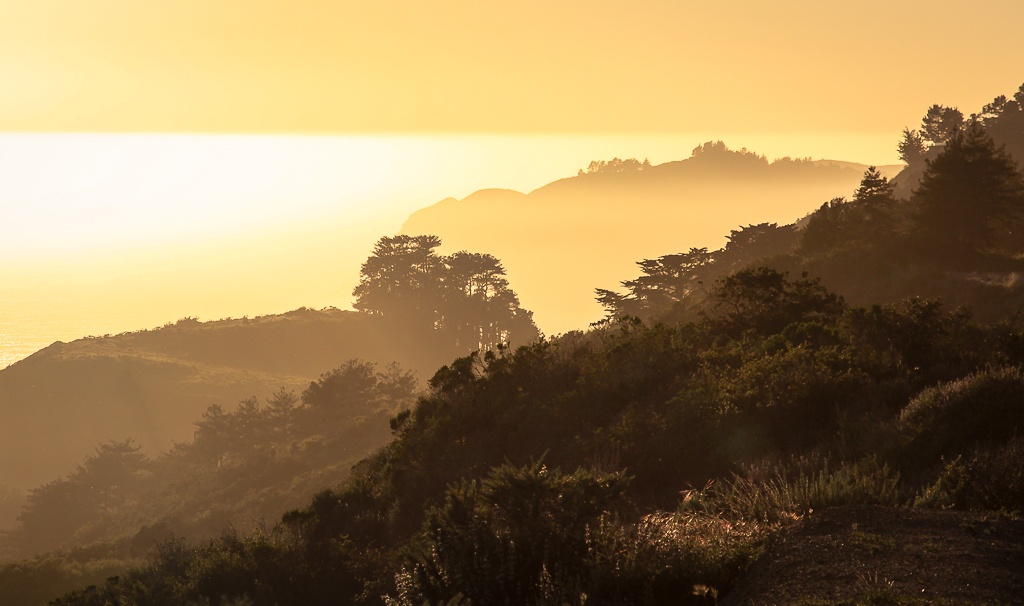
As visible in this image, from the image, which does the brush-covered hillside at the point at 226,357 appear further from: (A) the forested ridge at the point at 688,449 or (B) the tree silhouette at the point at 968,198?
(B) the tree silhouette at the point at 968,198

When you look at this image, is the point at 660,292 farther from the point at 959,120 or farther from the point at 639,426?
the point at 959,120

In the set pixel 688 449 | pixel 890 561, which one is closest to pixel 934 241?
pixel 688 449

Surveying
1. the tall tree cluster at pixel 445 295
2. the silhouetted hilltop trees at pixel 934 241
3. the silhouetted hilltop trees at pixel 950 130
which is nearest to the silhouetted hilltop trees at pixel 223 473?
the silhouetted hilltop trees at pixel 934 241

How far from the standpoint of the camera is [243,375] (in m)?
83.9

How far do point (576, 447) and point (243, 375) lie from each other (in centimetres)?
7148

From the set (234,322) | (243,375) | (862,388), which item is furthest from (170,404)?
(862,388)

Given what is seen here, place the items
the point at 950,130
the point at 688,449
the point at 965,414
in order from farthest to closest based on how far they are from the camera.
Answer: the point at 950,130
the point at 688,449
the point at 965,414

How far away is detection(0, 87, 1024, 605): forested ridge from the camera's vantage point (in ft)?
30.9

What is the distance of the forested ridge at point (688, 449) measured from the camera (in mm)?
9422

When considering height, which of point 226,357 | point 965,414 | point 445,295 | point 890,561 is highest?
point 445,295

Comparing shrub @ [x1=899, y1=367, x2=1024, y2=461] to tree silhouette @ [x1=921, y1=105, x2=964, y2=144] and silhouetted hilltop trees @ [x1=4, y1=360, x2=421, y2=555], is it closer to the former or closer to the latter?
silhouetted hilltop trees @ [x1=4, y1=360, x2=421, y2=555]

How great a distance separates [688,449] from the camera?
16516mm

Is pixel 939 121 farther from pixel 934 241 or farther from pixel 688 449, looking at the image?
pixel 688 449

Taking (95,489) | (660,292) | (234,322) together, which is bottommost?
(95,489)
